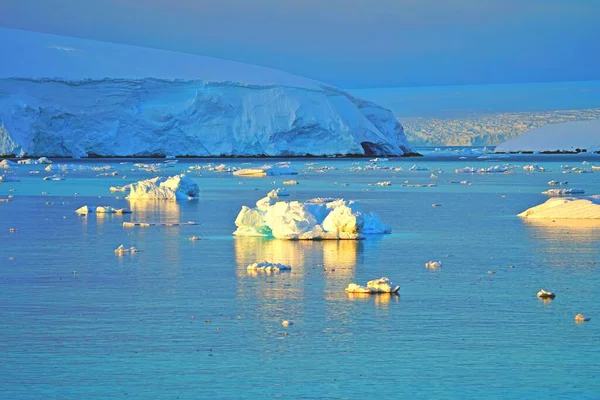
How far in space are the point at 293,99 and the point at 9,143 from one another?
39.4ft

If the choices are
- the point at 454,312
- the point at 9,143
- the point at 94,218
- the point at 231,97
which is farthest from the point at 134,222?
the point at 231,97

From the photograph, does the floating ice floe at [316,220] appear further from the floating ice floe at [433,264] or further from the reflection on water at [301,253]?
the floating ice floe at [433,264]

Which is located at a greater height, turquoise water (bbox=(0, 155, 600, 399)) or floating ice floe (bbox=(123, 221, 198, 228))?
floating ice floe (bbox=(123, 221, 198, 228))

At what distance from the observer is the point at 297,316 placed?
7.21m

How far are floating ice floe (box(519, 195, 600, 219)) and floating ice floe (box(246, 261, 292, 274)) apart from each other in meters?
6.52

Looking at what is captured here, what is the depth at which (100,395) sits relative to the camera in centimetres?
520

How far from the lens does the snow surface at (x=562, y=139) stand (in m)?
57.9

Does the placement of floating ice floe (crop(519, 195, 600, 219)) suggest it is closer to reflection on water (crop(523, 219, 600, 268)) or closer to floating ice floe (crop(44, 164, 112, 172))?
reflection on water (crop(523, 219, 600, 268))

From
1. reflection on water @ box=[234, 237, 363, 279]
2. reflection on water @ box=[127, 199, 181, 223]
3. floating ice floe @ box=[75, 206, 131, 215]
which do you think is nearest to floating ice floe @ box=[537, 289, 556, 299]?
reflection on water @ box=[234, 237, 363, 279]

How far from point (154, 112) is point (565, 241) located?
112 feet

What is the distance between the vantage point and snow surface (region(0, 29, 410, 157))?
43.9m

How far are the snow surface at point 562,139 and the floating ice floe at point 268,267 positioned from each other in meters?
50.4

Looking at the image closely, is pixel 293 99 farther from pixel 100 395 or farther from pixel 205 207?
pixel 100 395

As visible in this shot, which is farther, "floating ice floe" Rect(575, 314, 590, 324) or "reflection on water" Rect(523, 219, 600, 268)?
"reflection on water" Rect(523, 219, 600, 268)
